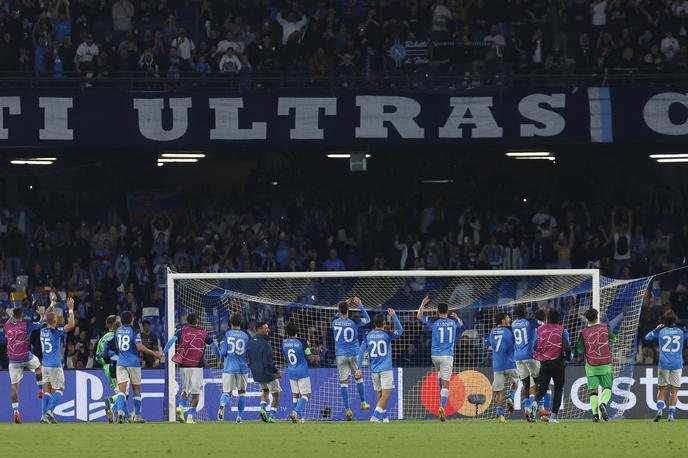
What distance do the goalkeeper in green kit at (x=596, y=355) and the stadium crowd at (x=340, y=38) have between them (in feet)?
24.2

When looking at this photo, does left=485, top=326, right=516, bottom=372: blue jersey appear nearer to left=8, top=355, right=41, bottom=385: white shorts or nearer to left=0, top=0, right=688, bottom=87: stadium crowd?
left=0, top=0, right=688, bottom=87: stadium crowd

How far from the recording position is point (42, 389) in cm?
2191

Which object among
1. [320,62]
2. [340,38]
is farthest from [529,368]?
[340,38]

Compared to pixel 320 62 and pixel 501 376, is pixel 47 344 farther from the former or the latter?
pixel 320 62

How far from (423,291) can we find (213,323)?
4.11 m

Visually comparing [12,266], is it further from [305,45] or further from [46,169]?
[305,45]

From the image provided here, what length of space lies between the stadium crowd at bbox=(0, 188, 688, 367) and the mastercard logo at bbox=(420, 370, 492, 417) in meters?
3.10

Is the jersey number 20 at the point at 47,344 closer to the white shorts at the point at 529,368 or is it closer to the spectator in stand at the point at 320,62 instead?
the white shorts at the point at 529,368

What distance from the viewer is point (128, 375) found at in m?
20.4

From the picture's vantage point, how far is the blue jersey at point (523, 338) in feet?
66.2

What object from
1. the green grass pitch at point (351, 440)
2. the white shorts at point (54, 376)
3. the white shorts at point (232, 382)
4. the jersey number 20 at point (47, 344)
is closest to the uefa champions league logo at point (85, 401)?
the white shorts at point (54, 376)

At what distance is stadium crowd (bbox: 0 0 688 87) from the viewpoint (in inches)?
1041

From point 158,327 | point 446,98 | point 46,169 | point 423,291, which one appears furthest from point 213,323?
point 46,169

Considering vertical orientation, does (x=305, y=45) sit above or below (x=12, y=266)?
above
